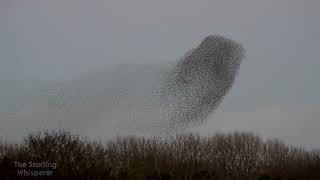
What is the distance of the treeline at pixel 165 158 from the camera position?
29305 mm

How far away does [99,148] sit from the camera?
140 feet

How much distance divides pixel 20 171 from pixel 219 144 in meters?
38.3

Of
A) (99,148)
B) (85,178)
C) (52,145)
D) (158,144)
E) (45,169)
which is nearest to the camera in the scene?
(85,178)

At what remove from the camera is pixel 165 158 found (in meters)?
48.2

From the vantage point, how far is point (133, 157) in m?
48.0

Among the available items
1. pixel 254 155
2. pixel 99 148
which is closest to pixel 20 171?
pixel 99 148

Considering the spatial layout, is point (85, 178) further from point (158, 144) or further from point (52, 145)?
point (158, 144)

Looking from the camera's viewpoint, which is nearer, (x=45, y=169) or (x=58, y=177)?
(x=58, y=177)

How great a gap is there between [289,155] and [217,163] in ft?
30.4

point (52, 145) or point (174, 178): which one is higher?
point (52, 145)

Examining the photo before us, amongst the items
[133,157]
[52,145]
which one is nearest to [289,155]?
[133,157]

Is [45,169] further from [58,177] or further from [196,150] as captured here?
[196,150]

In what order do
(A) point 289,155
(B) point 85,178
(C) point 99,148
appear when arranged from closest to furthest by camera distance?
(B) point 85,178 < (C) point 99,148 < (A) point 289,155

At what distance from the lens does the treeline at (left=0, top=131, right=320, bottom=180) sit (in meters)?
29.3
